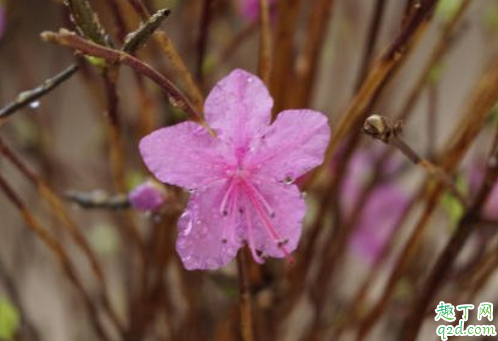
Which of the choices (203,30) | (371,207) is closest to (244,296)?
(203,30)

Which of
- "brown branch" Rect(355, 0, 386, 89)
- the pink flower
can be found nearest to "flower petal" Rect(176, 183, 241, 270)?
the pink flower

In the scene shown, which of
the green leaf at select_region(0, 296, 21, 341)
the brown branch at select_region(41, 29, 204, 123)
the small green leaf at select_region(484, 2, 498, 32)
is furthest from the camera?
the small green leaf at select_region(484, 2, 498, 32)

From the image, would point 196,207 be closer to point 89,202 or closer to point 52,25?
point 89,202

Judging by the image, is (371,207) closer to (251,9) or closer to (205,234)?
(251,9)

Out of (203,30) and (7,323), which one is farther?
(7,323)

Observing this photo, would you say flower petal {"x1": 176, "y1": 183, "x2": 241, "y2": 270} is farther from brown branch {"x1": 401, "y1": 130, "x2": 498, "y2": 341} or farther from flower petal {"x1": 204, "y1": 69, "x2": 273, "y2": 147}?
brown branch {"x1": 401, "y1": 130, "x2": 498, "y2": 341}

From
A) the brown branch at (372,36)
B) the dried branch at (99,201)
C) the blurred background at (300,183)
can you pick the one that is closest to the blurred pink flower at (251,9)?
the blurred background at (300,183)
